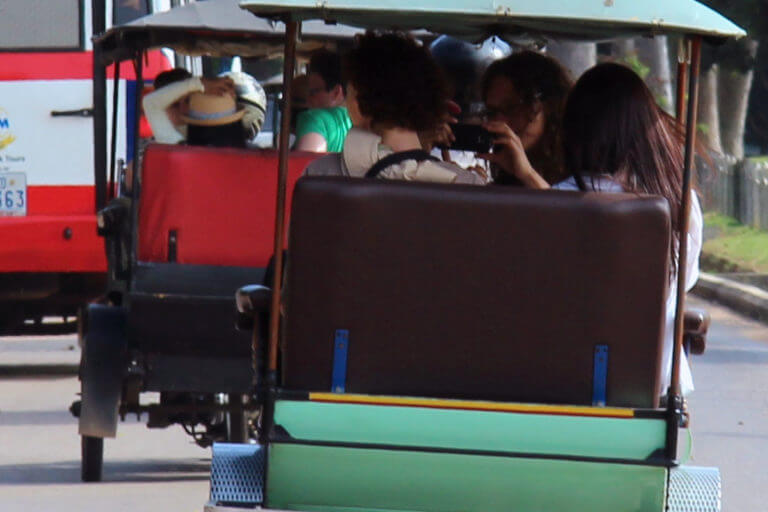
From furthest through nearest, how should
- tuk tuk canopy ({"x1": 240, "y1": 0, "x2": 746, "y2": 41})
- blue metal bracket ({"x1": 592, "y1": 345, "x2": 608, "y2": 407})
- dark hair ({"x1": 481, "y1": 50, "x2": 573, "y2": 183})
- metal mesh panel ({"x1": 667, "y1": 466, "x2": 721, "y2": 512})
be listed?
dark hair ({"x1": 481, "y1": 50, "x2": 573, "y2": 183}), blue metal bracket ({"x1": 592, "y1": 345, "x2": 608, "y2": 407}), metal mesh panel ({"x1": 667, "y1": 466, "x2": 721, "y2": 512}), tuk tuk canopy ({"x1": 240, "y1": 0, "x2": 746, "y2": 41})

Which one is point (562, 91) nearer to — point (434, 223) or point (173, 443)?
point (434, 223)

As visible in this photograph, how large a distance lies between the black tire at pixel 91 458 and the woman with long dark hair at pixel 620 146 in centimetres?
322

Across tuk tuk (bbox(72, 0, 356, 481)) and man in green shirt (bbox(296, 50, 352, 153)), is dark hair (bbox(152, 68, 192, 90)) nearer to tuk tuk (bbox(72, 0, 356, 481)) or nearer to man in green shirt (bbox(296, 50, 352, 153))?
tuk tuk (bbox(72, 0, 356, 481))

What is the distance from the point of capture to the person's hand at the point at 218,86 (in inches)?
311

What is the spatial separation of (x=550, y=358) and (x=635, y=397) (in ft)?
0.84

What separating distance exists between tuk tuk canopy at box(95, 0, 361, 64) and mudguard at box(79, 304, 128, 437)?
3.96 feet

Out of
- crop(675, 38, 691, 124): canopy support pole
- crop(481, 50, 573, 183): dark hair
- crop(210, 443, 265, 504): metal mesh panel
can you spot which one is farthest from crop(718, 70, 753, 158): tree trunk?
crop(210, 443, 265, 504): metal mesh panel

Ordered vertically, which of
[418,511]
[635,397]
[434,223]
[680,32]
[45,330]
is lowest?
[45,330]

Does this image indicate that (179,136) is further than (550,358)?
Yes

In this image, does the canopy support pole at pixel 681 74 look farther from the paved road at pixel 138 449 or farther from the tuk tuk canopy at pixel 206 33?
the paved road at pixel 138 449

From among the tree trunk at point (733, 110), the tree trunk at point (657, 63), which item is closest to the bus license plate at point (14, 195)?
the tree trunk at point (657, 63)

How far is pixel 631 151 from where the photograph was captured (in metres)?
5.30

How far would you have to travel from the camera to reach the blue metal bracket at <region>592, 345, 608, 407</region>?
16.7ft

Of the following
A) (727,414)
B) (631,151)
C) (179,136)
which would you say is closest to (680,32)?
(631,151)
